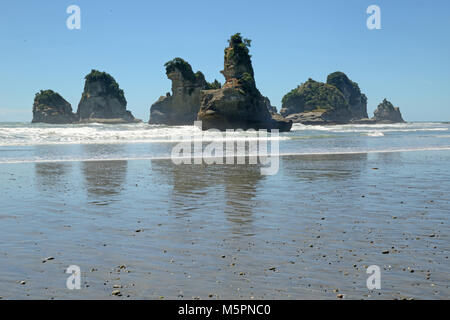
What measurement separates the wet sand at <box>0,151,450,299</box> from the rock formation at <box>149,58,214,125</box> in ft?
412

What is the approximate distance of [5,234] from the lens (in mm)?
7996

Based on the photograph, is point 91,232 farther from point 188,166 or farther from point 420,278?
point 188,166

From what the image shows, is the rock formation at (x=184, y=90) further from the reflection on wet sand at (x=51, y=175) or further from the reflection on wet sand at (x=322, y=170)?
the reflection on wet sand at (x=322, y=170)

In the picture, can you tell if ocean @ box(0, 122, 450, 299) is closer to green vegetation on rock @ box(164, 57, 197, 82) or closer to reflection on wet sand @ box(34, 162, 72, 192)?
reflection on wet sand @ box(34, 162, 72, 192)

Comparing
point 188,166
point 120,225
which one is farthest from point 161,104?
point 120,225

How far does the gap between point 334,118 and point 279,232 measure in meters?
194

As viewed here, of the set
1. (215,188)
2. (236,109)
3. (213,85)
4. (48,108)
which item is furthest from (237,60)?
(48,108)

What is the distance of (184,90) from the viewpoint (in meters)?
141

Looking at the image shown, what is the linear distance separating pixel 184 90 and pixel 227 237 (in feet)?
448

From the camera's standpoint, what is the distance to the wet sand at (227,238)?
17.8 ft

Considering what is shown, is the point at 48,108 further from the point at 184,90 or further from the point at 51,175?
the point at 51,175

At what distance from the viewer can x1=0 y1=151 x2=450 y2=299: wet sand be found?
5.42 m

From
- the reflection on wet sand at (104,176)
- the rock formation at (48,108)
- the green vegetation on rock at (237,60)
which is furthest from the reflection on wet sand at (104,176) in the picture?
the rock formation at (48,108)

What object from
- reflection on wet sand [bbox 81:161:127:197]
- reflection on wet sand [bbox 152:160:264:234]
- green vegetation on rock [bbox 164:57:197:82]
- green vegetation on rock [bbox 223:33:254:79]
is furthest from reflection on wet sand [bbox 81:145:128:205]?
green vegetation on rock [bbox 164:57:197:82]
